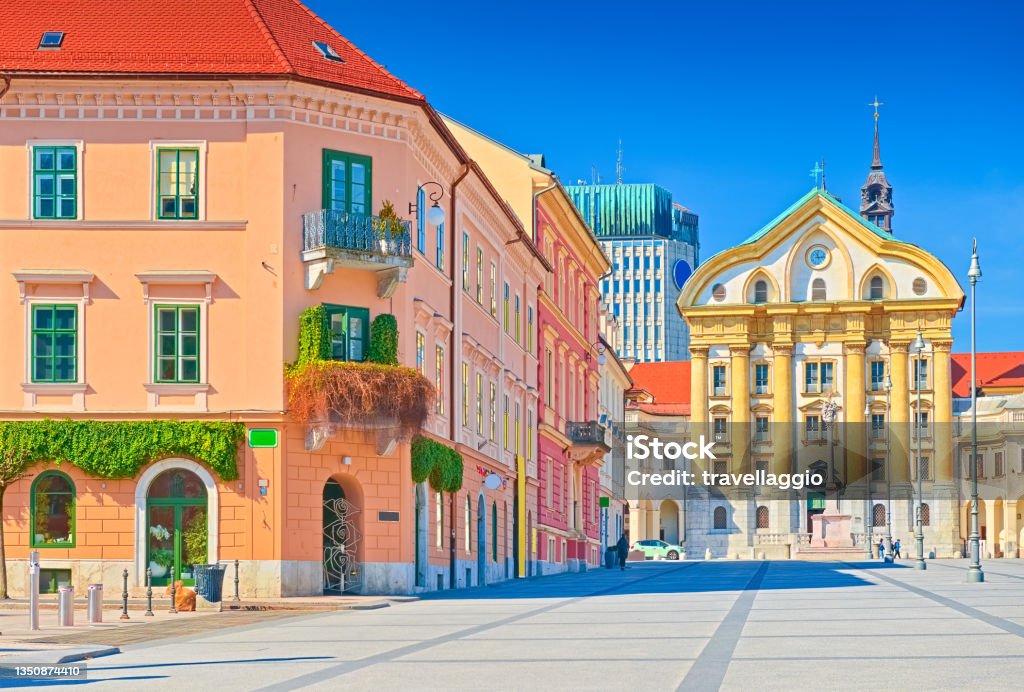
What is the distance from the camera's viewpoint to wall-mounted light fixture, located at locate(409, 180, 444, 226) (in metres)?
39.1

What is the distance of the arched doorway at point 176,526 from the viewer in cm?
3525

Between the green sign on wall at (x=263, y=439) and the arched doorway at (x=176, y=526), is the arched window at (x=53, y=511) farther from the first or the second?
the green sign on wall at (x=263, y=439)

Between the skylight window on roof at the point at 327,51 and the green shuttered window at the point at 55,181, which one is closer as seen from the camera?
the green shuttered window at the point at 55,181

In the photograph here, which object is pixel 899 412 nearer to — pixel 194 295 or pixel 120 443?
pixel 194 295

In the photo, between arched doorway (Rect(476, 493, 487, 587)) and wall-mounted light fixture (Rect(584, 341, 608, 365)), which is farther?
wall-mounted light fixture (Rect(584, 341, 608, 365))

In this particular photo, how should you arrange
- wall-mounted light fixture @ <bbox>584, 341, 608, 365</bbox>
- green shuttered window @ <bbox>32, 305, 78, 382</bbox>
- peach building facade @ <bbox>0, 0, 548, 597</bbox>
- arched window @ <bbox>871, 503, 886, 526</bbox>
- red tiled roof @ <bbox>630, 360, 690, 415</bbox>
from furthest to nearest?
red tiled roof @ <bbox>630, 360, 690, 415</bbox>
arched window @ <bbox>871, 503, 886, 526</bbox>
wall-mounted light fixture @ <bbox>584, 341, 608, 365</bbox>
green shuttered window @ <bbox>32, 305, 78, 382</bbox>
peach building facade @ <bbox>0, 0, 548, 597</bbox>

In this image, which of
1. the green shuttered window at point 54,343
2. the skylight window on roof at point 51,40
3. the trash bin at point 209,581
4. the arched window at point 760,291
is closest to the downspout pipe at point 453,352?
the green shuttered window at point 54,343

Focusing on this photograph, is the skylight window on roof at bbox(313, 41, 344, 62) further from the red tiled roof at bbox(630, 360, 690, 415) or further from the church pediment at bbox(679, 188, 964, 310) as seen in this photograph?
the red tiled roof at bbox(630, 360, 690, 415)

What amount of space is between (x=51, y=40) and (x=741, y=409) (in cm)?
9728

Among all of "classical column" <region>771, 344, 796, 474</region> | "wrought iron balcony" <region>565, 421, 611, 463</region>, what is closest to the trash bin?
Result: "wrought iron balcony" <region>565, 421, 611, 463</region>

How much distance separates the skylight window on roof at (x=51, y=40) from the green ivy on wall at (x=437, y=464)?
466 inches

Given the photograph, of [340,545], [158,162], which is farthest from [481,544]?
[158,162]

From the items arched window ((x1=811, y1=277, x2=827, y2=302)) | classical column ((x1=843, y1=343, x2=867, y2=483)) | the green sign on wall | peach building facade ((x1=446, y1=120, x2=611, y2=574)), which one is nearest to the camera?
the green sign on wall

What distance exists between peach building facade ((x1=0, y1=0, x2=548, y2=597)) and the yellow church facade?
299 feet
